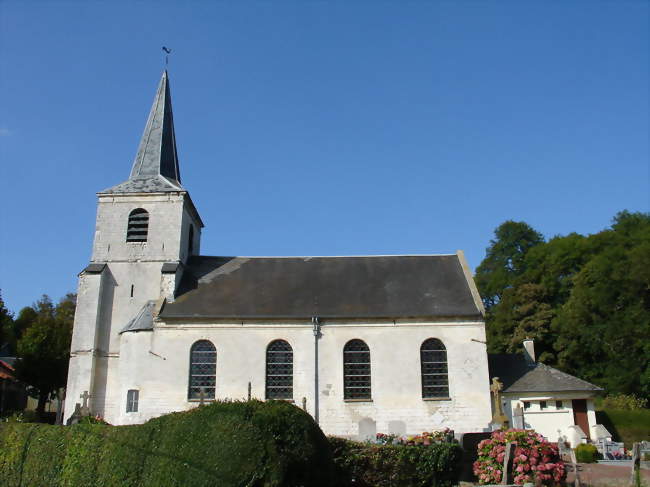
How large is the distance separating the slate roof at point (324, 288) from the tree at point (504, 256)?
24.3 metres

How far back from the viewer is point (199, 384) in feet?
74.4

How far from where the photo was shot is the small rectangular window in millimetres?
22234

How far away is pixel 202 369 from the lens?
22938 millimetres

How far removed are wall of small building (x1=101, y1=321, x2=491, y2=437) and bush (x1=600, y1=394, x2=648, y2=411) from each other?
12.5 m

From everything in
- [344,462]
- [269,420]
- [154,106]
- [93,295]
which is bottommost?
[344,462]

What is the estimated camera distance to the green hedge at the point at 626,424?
26.2 meters

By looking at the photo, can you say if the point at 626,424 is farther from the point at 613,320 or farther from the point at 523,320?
the point at 523,320

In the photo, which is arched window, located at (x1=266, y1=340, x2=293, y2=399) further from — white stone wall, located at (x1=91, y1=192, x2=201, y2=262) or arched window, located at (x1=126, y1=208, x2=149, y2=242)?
arched window, located at (x1=126, y1=208, x2=149, y2=242)

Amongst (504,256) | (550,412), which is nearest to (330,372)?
(550,412)

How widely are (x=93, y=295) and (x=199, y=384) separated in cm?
650

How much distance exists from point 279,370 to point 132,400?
5896mm

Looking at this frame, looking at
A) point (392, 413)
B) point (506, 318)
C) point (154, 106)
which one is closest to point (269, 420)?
point (392, 413)

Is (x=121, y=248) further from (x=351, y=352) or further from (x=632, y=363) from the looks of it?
(x=632, y=363)

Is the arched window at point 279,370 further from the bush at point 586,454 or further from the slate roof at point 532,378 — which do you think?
the bush at point 586,454
